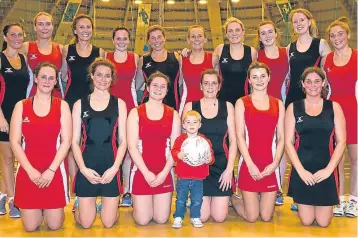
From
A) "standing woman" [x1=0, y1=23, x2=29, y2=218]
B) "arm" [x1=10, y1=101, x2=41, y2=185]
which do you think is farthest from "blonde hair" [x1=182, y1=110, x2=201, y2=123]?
"standing woman" [x1=0, y1=23, x2=29, y2=218]

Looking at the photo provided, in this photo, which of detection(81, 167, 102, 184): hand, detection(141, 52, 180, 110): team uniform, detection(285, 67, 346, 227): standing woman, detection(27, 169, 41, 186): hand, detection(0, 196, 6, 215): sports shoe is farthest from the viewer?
detection(141, 52, 180, 110): team uniform

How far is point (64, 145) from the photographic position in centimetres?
384

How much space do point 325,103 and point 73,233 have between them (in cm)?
252

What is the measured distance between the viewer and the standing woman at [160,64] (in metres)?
4.70

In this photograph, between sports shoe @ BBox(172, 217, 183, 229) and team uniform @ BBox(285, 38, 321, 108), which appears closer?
sports shoe @ BBox(172, 217, 183, 229)

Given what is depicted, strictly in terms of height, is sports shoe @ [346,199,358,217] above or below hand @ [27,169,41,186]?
below

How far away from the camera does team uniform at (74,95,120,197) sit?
390 centimetres

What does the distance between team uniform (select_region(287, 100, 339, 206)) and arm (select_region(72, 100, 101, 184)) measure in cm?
182

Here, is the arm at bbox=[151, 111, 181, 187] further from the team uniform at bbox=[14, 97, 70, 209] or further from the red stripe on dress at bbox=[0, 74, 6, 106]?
the red stripe on dress at bbox=[0, 74, 6, 106]

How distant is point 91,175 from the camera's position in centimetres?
382

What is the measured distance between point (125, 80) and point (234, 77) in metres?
1.15

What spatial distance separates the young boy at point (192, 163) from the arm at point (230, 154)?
0.69ft

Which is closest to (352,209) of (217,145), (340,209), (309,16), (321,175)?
(340,209)

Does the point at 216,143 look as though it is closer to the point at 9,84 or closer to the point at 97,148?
the point at 97,148
